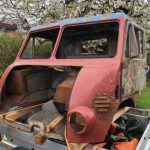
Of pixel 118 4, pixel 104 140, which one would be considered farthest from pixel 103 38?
pixel 118 4

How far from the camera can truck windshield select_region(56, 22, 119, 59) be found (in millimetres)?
5465

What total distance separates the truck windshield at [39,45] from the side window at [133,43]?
1.42 meters

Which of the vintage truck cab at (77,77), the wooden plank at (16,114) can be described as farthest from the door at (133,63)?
the wooden plank at (16,114)

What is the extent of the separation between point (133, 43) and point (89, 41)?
1.06 meters

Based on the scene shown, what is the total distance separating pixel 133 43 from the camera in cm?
518

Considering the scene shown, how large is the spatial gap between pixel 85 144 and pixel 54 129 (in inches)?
17.9

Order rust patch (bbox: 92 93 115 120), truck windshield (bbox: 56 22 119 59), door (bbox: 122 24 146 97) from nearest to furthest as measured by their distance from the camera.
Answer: rust patch (bbox: 92 93 115 120), door (bbox: 122 24 146 97), truck windshield (bbox: 56 22 119 59)

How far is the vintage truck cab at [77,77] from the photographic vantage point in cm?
385


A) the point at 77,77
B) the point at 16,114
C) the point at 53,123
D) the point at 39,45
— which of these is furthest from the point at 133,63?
the point at 39,45

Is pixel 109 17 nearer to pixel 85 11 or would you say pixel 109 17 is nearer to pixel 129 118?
pixel 129 118

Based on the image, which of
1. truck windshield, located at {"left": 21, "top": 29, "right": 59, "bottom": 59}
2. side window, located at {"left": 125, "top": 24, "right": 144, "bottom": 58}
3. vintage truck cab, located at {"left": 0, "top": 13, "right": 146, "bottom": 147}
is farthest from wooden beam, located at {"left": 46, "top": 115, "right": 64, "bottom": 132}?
truck windshield, located at {"left": 21, "top": 29, "right": 59, "bottom": 59}

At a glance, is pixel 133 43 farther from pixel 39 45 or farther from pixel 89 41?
pixel 39 45

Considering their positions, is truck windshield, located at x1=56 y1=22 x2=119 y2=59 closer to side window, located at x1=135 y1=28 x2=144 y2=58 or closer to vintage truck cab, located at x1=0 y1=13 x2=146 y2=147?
vintage truck cab, located at x1=0 y1=13 x2=146 y2=147

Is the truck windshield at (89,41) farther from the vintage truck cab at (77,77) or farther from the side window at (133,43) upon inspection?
the side window at (133,43)
